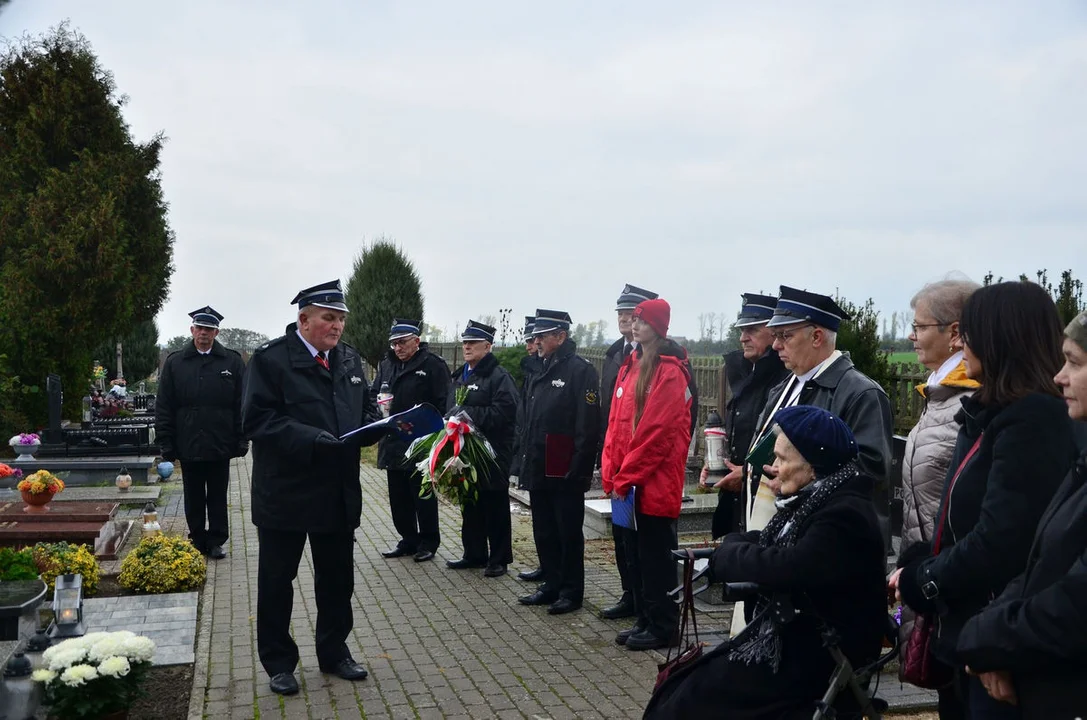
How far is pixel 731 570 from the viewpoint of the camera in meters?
3.64

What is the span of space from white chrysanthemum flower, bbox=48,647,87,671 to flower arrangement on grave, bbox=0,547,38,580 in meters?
1.57

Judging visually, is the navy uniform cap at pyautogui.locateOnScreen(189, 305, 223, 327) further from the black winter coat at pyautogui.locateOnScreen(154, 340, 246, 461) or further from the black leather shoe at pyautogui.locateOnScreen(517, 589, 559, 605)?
the black leather shoe at pyautogui.locateOnScreen(517, 589, 559, 605)

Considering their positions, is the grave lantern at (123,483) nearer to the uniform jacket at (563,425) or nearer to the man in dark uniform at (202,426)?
the man in dark uniform at (202,426)

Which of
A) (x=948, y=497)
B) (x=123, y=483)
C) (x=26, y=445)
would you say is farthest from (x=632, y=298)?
(x=26, y=445)

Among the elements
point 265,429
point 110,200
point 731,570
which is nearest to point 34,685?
point 265,429

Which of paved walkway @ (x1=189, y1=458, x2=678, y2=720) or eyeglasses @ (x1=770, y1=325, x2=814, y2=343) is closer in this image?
eyeglasses @ (x1=770, y1=325, x2=814, y2=343)

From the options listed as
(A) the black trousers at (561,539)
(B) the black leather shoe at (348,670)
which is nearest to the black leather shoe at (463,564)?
(A) the black trousers at (561,539)

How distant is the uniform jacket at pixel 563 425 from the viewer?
25.1 feet

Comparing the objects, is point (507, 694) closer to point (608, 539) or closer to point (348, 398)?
point (348, 398)

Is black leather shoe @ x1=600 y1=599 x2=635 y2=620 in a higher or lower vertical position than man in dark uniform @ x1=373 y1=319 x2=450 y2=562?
lower

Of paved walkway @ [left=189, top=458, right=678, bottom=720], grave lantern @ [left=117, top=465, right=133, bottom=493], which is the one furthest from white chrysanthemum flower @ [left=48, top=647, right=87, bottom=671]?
grave lantern @ [left=117, top=465, right=133, bottom=493]

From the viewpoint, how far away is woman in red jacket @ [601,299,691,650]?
639 centimetres

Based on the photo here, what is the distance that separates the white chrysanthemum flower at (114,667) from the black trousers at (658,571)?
3.20m

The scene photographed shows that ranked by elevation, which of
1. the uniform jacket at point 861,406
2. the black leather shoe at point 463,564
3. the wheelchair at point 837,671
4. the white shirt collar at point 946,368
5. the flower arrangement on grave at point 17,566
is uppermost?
the white shirt collar at point 946,368
